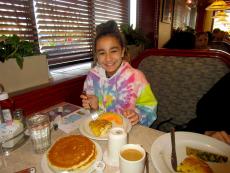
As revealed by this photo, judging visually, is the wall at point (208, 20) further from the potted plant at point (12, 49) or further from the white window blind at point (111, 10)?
the potted plant at point (12, 49)

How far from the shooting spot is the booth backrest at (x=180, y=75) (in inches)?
49.1

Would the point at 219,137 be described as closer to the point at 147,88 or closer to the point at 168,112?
the point at 147,88

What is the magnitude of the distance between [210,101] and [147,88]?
0.42 meters

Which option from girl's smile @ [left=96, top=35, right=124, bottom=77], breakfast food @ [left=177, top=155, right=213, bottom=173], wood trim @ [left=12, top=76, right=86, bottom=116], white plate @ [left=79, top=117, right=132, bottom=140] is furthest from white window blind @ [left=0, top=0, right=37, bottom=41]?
breakfast food @ [left=177, top=155, right=213, bottom=173]

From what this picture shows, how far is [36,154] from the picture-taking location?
0.73 meters

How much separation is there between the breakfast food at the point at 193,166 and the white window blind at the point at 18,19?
1524 millimetres

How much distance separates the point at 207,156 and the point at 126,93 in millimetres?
629

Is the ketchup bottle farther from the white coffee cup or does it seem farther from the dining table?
the white coffee cup

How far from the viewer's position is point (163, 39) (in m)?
4.05

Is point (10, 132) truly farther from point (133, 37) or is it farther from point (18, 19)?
point (133, 37)

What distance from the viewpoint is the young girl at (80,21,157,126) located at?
3.84 feet

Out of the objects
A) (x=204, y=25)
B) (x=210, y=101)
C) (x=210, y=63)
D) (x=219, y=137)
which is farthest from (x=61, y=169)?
(x=204, y=25)

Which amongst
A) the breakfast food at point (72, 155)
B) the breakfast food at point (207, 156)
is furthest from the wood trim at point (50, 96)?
the breakfast food at point (207, 156)

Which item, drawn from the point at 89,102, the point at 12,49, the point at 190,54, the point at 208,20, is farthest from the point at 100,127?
the point at 208,20
